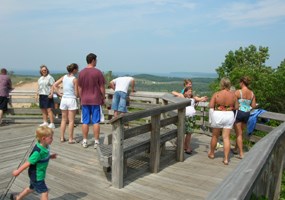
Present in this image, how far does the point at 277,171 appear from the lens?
13.5 feet

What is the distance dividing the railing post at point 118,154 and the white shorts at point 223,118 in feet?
7.22

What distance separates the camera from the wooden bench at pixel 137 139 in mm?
4414

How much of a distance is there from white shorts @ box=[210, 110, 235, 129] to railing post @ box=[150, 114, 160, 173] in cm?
133

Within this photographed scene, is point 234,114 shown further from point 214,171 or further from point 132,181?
point 132,181

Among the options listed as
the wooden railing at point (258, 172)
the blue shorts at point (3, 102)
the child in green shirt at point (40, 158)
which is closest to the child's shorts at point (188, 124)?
the wooden railing at point (258, 172)

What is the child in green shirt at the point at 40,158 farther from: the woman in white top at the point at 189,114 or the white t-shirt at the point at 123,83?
the white t-shirt at the point at 123,83

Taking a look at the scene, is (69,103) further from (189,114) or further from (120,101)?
(189,114)

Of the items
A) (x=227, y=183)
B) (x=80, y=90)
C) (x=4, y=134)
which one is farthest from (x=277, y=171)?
(x=4, y=134)

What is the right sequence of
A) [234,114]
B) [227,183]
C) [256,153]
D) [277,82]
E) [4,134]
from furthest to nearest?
[277,82]
[4,134]
[234,114]
[256,153]
[227,183]

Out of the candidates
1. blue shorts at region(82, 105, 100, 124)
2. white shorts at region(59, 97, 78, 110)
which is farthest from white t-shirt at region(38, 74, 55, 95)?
blue shorts at region(82, 105, 100, 124)

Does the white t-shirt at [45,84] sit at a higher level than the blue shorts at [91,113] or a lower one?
higher

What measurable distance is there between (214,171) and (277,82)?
62.5 ft

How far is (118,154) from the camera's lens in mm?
4430

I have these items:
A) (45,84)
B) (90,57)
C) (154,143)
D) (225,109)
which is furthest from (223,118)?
(45,84)
